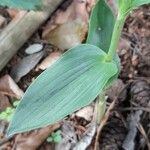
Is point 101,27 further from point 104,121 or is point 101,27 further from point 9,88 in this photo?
point 9,88

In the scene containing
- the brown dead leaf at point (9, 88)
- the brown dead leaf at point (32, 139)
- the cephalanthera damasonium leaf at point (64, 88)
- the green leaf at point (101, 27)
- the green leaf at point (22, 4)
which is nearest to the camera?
the green leaf at point (22, 4)

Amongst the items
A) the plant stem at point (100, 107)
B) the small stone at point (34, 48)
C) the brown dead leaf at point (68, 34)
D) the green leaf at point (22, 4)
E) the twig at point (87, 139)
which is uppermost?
the green leaf at point (22, 4)

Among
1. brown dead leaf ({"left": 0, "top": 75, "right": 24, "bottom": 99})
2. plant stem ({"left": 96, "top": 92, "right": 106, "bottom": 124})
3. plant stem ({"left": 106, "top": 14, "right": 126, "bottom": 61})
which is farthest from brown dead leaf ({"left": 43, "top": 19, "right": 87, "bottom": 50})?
plant stem ({"left": 106, "top": 14, "right": 126, "bottom": 61})

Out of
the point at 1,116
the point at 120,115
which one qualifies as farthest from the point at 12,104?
the point at 120,115

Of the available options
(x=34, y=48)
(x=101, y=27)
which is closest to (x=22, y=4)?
(x=101, y=27)

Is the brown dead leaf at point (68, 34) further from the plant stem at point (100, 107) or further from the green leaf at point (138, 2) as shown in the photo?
the green leaf at point (138, 2)

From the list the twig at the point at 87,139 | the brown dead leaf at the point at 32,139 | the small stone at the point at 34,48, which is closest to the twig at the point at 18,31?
the small stone at the point at 34,48
